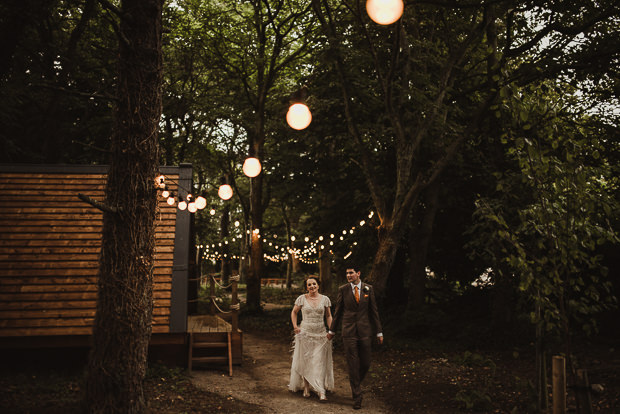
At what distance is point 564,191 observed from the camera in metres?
4.50

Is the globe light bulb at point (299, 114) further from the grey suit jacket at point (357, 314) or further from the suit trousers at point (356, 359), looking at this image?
the suit trousers at point (356, 359)

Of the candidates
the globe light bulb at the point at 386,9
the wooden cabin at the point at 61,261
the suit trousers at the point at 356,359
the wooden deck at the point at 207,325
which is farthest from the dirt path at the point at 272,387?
the globe light bulb at the point at 386,9

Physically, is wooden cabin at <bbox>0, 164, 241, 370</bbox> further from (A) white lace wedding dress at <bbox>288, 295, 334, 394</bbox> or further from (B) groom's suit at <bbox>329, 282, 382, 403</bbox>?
(B) groom's suit at <bbox>329, 282, 382, 403</bbox>

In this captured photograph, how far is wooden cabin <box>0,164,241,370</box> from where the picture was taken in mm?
8578

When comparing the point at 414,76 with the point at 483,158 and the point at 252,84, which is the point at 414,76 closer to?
the point at 483,158

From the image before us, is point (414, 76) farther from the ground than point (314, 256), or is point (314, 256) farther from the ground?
point (414, 76)

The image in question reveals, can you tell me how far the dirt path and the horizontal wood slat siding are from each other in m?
1.71

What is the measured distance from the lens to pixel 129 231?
5430 mm

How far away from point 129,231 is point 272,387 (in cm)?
493

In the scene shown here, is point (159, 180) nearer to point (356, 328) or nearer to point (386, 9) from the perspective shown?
point (386, 9)

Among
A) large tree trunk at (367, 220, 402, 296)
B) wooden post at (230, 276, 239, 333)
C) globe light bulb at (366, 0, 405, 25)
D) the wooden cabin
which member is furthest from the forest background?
wooden post at (230, 276, 239, 333)

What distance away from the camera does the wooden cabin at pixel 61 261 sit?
8578 millimetres


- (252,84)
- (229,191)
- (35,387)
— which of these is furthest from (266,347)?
(252,84)

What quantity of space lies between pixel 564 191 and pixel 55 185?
35.4ft
